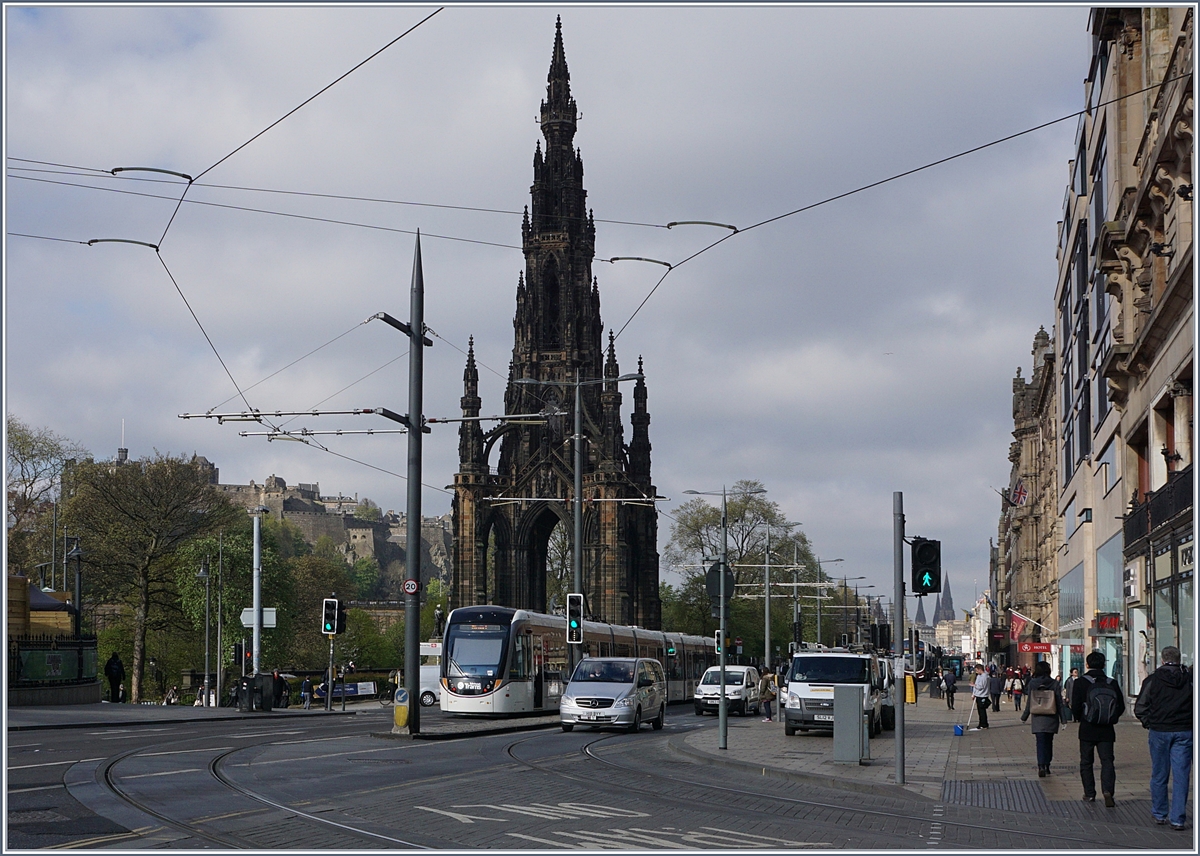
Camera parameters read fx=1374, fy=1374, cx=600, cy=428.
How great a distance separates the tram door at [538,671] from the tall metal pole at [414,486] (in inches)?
496

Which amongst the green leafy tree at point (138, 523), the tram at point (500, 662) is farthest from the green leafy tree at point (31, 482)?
the tram at point (500, 662)

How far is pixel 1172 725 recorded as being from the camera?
41.6ft

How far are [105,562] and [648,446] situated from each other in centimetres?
4694

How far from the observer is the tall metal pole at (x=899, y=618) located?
54.5 feet

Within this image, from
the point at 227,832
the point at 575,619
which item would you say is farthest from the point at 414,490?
the point at 227,832

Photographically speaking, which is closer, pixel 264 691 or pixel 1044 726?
pixel 1044 726

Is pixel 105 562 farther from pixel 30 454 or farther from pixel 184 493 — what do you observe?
pixel 30 454

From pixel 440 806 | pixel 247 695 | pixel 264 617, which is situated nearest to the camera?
pixel 440 806

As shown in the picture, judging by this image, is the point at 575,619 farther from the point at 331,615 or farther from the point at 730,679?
the point at 730,679

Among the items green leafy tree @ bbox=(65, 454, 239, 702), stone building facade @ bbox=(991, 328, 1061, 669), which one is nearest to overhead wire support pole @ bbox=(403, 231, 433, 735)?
green leafy tree @ bbox=(65, 454, 239, 702)

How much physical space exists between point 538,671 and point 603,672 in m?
7.73

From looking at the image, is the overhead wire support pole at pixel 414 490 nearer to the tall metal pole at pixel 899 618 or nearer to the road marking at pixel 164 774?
the road marking at pixel 164 774

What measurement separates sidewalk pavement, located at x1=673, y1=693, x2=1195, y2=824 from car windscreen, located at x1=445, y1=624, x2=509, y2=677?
7.16 meters

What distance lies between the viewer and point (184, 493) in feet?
210
